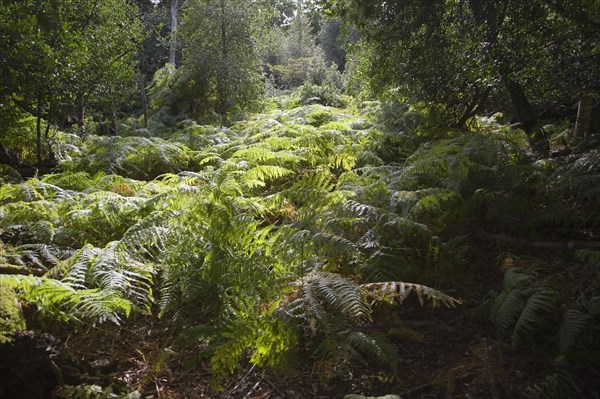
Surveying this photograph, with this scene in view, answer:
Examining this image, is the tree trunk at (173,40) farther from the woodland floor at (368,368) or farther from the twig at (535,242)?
the woodland floor at (368,368)

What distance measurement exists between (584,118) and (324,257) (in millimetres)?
4393

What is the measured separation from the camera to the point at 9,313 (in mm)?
2127

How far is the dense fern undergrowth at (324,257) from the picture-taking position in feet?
7.45

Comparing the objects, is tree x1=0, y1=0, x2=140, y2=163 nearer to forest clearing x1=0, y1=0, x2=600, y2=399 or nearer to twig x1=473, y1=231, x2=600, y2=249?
forest clearing x1=0, y1=0, x2=600, y2=399

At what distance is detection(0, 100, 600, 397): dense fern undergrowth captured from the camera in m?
2.27

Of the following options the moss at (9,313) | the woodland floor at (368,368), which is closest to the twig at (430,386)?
the woodland floor at (368,368)

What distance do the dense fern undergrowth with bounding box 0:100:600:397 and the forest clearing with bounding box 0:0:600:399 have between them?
18 millimetres

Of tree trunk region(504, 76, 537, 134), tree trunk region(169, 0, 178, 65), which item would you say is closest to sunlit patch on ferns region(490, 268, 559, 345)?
tree trunk region(504, 76, 537, 134)

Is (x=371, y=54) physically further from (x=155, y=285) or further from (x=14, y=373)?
(x=14, y=373)

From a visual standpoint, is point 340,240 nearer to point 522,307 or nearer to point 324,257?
point 324,257

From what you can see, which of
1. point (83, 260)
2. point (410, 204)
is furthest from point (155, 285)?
point (410, 204)

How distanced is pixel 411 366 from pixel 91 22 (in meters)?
8.66

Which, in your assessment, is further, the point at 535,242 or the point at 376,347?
the point at 535,242

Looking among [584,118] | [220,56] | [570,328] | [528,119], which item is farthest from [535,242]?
[220,56]
